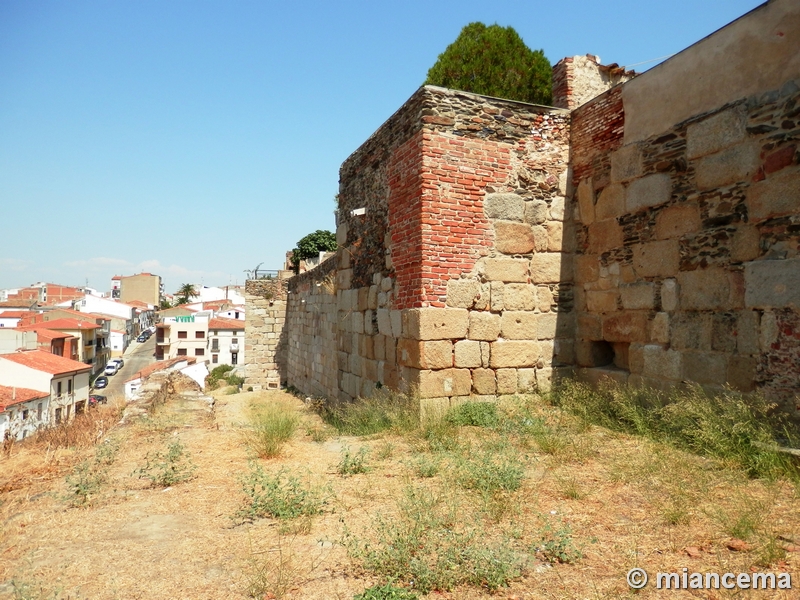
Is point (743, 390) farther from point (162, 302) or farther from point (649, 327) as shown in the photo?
point (162, 302)

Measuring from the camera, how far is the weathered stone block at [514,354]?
692 cm

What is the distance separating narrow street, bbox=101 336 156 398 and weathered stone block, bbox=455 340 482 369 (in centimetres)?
3873

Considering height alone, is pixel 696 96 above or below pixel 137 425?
above

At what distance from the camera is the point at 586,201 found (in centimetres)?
717

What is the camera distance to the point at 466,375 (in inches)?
266

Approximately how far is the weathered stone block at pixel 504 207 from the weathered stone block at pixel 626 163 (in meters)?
1.17

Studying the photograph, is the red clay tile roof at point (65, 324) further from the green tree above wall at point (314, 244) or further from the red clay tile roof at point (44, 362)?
the green tree above wall at point (314, 244)

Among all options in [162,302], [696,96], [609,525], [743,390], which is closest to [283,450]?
[609,525]

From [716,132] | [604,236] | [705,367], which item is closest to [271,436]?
[705,367]

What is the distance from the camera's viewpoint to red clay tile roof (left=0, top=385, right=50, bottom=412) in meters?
22.4

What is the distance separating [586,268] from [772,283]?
2.42 meters

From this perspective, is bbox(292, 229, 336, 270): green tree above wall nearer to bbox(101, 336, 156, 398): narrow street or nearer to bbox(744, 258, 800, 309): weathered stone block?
bbox(101, 336, 156, 398): narrow street

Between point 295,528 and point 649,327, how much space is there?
452 centimetres

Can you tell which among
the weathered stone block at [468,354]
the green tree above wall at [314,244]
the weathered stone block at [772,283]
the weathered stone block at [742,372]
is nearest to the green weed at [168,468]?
the weathered stone block at [468,354]
